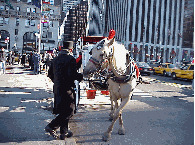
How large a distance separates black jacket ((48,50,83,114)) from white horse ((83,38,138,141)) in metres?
0.32

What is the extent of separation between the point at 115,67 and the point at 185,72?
16.5m

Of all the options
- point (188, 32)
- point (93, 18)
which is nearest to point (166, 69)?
point (93, 18)

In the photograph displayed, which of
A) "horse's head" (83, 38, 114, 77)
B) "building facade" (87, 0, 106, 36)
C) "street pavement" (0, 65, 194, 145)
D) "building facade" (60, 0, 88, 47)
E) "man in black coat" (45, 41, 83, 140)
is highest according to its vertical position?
"building facade" (87, 0, 106, 36)

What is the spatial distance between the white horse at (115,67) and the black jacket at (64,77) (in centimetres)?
32

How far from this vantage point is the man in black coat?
4.26 meters

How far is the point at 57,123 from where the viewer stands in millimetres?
4426

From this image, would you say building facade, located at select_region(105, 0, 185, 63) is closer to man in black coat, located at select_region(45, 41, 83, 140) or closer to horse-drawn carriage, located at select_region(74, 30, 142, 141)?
horse-drawn carriage, located at select_region(74, 30, 142, 141)

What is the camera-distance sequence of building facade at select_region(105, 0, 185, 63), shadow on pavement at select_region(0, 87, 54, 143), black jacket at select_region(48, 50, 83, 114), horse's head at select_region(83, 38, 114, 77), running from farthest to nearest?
1. building facade at select_region(105, 0, 185, 63)
2. shadow on pavement at select_region(0, 87, 54, 143)
3. black jacket at select_region(48, 50, 83, 114)
4. horse's head at select_region(83, 38, 114, 77)

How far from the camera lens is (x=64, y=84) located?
4320mm

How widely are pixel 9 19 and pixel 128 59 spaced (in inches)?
2102

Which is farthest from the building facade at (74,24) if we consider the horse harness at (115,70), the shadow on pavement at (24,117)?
the horse harness at (115,70)

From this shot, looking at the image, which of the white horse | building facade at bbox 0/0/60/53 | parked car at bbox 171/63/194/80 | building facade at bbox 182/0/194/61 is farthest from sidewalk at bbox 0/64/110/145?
building facade at bbox 182/0/194/61

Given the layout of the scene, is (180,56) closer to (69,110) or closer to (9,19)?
(9,19)

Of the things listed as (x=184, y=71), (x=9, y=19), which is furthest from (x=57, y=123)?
(x=9, y=19)
